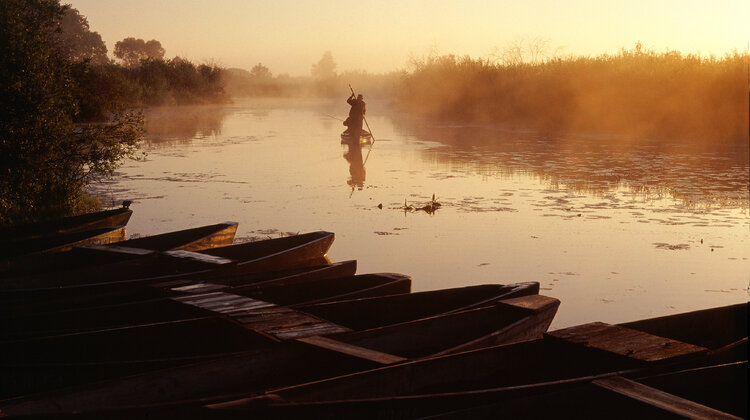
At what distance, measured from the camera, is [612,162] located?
1928 cm

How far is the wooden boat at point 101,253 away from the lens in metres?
7.35

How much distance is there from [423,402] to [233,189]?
1166 centimetres

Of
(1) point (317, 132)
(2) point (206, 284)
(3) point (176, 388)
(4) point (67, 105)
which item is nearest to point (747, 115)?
(1) point (317, 132)

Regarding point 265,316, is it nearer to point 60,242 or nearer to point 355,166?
point 60,242

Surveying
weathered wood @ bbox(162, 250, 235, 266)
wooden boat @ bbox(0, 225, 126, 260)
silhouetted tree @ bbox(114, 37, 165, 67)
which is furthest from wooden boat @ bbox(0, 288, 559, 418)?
silhouetted tree @ bbox(114, 37, 165, 67)

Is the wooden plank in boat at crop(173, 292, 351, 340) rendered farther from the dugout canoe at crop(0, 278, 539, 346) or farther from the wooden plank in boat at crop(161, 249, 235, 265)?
the wooden plank in boat at crop(161, 249, 235, 265)

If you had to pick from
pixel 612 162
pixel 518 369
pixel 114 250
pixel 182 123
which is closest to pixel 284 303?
pixel 114 250

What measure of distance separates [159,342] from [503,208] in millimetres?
8623

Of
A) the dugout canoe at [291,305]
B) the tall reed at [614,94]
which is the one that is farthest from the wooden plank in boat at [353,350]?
the tall reed at [614,94]

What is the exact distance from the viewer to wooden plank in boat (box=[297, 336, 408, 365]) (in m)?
4.52

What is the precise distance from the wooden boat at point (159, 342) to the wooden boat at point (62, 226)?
10.5 ft

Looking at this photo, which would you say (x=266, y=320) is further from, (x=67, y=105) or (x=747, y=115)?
(x=747, y=115)

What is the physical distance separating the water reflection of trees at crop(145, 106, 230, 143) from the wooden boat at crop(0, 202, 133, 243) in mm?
12689

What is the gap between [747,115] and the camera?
23.7 m
